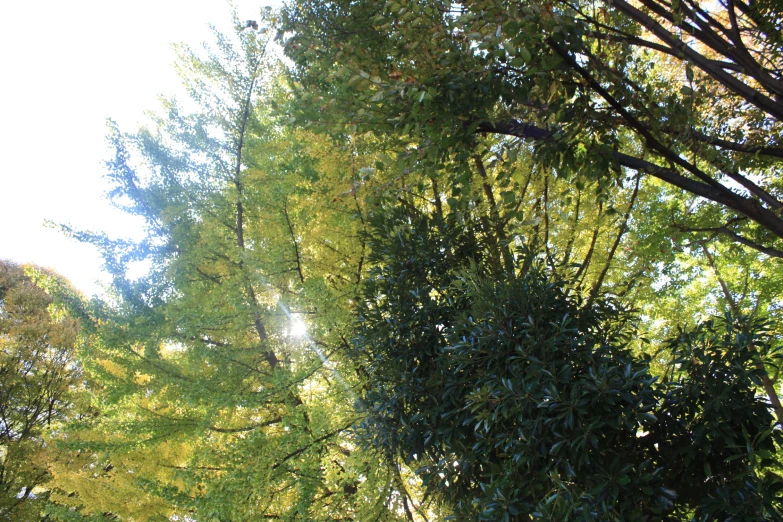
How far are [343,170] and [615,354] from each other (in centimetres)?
248

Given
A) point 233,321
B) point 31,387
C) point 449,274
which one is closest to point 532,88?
point 449,274

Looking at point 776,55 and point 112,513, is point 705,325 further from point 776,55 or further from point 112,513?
point 112,513

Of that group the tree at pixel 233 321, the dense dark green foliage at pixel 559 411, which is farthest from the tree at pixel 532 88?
the tree at pixel 233 321

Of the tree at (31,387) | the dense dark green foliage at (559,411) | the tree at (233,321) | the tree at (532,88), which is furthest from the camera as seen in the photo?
the tree at (31,387)

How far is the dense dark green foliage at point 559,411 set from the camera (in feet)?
5.89

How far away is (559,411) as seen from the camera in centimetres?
193

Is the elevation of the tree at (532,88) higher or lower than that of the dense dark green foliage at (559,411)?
higher

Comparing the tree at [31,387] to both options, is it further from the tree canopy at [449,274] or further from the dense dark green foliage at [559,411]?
the dense dark green foliage at [559,411]

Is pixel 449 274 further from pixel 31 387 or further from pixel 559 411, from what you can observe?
pixel 31 387

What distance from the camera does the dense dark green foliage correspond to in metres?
1.79

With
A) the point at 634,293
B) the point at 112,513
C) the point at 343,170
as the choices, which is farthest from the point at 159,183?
the point at 634,293

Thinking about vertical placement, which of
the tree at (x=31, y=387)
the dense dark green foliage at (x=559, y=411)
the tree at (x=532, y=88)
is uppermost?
the tree at (x=31, y=387)

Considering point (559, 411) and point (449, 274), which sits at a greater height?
point (449, 274)

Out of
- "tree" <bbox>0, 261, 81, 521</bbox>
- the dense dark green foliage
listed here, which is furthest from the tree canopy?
"tree" <bbox>0, 261, 81, 521</bbox>
